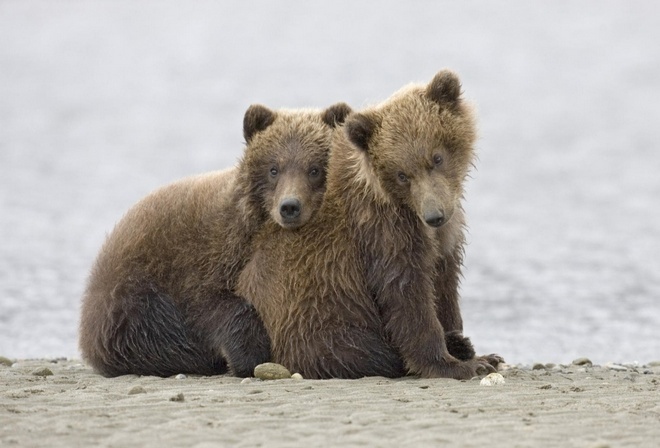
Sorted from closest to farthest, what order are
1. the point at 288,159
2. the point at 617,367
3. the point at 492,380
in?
the point at 492,380
the point at 288,159
the point at 617,367

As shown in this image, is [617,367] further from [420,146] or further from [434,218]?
[420,146]

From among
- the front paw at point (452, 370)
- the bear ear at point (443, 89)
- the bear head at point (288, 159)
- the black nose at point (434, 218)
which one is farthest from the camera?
the bear head at point (288, 159)

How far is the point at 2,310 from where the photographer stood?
14938mm

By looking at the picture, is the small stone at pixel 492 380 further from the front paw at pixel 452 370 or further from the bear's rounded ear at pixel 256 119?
the bear's rounded ear at pixel 256 119

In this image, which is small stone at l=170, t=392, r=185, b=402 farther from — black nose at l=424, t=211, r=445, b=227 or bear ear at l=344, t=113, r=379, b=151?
bear ear at l=344, t=113, r=379, b=151

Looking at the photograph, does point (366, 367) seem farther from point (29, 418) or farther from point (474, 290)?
point (474, 290)

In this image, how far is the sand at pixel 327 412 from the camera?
20.6 feet

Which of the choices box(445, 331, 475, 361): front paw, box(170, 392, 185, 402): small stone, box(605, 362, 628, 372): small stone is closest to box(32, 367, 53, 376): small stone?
box(170, 392, 185, 402): small stone

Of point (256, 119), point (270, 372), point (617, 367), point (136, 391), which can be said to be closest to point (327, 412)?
point (136, 391)

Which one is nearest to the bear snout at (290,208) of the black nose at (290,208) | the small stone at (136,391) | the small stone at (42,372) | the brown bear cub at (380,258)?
the black nose at (290,208)

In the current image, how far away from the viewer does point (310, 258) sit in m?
8.73

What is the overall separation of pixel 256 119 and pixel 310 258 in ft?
4.16

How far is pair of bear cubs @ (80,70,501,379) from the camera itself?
8352 millimetres

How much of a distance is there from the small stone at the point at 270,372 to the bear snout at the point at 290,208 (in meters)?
1.04
